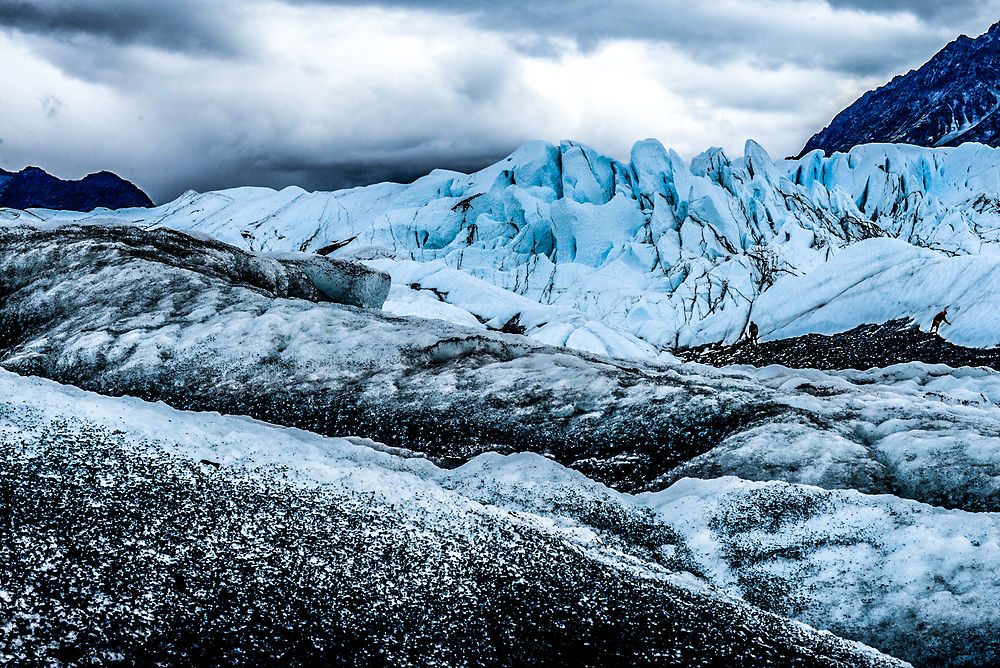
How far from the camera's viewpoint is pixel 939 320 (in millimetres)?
24781

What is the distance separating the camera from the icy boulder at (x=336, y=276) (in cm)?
1741

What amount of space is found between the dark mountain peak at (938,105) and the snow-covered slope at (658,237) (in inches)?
2330

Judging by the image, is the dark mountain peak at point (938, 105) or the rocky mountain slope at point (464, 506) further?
the dark mountain peak at point (938, 105)

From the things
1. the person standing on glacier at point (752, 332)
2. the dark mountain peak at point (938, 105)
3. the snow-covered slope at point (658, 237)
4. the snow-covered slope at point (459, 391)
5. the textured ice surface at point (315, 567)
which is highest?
the dark mountain peak at point (938, 105)

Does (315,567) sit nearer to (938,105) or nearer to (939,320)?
(939,320)

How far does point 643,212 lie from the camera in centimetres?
6262

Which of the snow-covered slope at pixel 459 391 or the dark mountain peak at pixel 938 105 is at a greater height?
the dark mountain peak at pixel 938 105

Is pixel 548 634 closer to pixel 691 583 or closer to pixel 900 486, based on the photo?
pixel 691 583

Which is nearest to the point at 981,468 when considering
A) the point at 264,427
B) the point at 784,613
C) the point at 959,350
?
the point at 784,613

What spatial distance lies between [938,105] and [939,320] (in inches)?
5527

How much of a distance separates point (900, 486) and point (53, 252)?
14.0 m

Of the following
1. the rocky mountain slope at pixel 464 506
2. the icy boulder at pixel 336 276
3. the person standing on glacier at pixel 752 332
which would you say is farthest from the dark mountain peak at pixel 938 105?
the rocky mountain slope at pixel 464 506

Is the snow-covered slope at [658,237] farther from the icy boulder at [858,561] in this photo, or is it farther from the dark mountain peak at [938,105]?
the dark mountain peak at [938,105]

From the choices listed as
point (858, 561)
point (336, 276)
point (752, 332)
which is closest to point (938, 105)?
point (752, 332)
